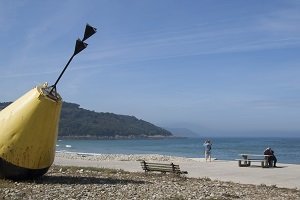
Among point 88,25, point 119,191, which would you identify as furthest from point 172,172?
point 88,25

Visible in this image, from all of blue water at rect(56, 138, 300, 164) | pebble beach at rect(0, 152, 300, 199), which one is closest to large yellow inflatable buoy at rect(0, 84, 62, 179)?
pebble beach at rect(0, 152, 300, 199)

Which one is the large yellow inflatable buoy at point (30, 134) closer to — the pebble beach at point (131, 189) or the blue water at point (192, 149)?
the pebble beach at point (131, 189)

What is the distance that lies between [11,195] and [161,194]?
3.80 metres

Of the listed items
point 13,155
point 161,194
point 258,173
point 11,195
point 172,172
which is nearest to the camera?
point 11,195

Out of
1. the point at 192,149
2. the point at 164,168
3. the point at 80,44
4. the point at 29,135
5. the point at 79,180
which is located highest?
the point at 192,149

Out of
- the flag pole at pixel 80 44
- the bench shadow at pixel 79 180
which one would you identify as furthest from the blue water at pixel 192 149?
the flag pole at pixel 80 44

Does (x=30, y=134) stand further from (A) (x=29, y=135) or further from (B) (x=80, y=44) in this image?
(B) (x=80, y=44)

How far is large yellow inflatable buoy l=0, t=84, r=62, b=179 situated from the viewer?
583 inches

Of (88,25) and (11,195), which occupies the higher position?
(88,25)

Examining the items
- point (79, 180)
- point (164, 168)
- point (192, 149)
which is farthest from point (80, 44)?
point (192, 149)

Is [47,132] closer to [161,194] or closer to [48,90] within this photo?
[48,90]

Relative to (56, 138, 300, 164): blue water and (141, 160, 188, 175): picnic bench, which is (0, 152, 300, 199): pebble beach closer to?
(141, 160, 188, 175): picnic bench

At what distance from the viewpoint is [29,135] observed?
48.6 ft

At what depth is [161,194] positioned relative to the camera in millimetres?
13648
